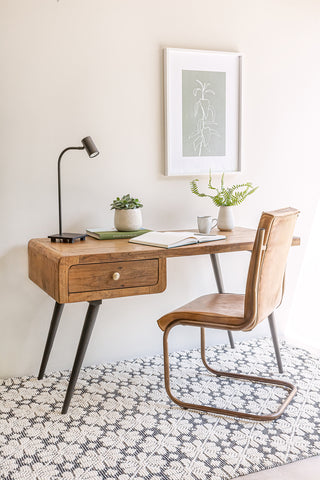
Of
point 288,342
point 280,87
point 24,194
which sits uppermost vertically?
point 280,87

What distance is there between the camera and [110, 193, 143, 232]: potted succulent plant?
238 cm

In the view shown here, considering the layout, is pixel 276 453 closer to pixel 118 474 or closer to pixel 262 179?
pixel 118 474

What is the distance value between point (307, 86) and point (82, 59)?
1.30 metres

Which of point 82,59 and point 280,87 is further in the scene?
point 280,87

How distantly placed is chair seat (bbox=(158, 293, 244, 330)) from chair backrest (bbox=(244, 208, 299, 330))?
0.06 m

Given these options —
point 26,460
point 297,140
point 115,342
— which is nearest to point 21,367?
point 115,342

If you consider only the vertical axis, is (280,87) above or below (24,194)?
above

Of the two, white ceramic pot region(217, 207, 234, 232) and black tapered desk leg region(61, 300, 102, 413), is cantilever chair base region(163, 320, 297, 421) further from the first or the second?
white ceramic pot region(217, 207, 234, 232)

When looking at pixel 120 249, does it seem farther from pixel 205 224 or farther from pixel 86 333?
pixel 205 224

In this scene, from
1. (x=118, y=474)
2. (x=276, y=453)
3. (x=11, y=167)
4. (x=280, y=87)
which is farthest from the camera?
(x=280, y=87)

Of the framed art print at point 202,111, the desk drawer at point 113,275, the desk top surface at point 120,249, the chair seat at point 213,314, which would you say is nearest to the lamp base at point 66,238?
the desk top surface at point 120,249

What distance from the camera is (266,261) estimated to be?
2021 millimetres

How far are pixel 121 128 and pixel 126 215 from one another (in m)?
0.47

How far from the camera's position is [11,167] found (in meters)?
2.36
